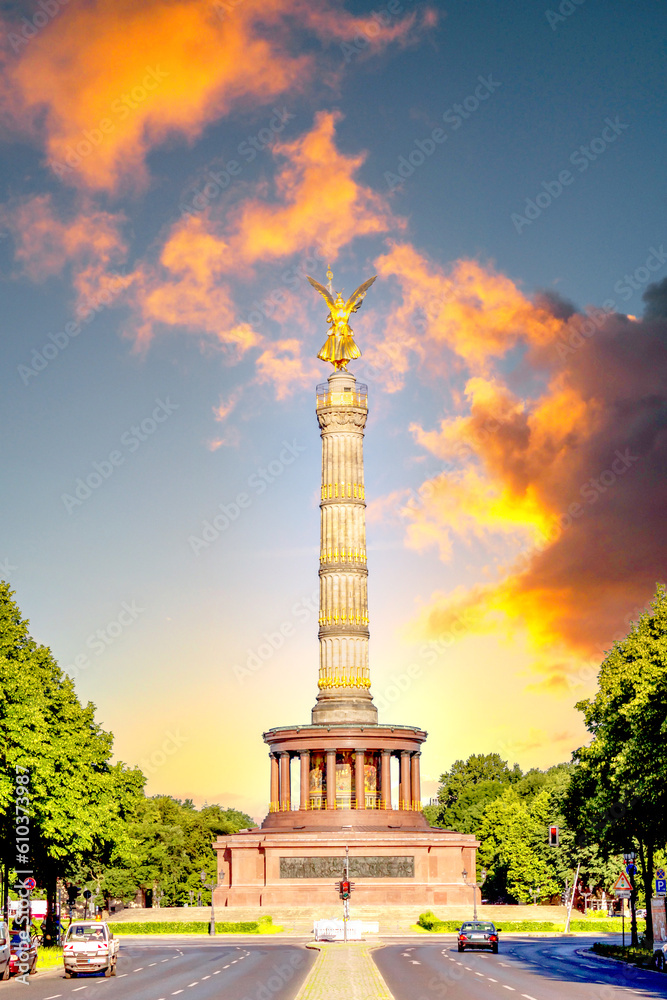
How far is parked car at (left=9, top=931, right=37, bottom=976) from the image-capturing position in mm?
42469

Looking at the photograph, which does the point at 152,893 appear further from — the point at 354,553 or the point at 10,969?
the point at 10,969

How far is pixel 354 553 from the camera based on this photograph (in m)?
99.1

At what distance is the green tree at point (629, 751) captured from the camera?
141 feet

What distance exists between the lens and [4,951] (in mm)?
40938

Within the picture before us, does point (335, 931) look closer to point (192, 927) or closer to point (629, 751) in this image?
point (192, 927)

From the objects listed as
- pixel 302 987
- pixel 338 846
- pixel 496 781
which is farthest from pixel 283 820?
pixel 496 781

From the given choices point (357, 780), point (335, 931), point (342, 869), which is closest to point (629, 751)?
point (335, 931)

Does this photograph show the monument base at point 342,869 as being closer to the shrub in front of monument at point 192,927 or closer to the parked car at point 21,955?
the shrub in front of monument at point 192,927

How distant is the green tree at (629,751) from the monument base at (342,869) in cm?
2554

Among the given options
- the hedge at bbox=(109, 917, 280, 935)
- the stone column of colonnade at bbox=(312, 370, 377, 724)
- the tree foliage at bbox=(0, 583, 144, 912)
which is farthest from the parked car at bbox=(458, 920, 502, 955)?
the stone column of colonnade at bbox=(312, 370, 377, 724)

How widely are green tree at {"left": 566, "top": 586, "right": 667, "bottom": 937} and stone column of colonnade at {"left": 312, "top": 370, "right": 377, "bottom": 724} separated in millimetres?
33381

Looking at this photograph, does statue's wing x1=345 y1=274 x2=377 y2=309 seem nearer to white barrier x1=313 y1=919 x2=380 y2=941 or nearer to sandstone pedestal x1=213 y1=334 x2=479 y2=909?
sandstone pedestal x1=213 y1=334 x2=479 y2=909

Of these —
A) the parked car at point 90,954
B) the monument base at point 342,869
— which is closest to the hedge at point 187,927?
the monument base at point 342,869

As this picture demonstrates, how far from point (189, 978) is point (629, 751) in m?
17.7
